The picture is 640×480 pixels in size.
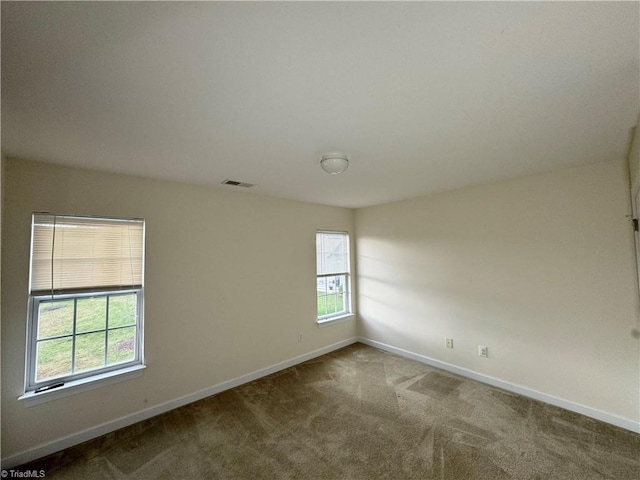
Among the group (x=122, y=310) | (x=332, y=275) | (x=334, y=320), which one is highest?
(x=332, y=275)

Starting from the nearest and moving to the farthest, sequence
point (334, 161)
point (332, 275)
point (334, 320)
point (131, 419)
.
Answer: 1. point (334, 161)
2. point (131, 419)
3. point (334, 320)
4. point (332, 275)

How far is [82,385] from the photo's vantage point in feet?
7.44

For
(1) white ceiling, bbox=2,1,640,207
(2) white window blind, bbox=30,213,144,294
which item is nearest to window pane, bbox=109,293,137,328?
(2) white window blind, bbox=30,213,144,294

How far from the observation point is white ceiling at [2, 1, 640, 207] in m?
0.94

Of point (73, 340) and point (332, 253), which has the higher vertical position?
point (332, 253)

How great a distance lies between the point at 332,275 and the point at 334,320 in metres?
0.75

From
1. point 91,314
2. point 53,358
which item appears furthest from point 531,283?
point 53,358

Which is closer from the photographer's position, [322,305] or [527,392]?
[527,392]

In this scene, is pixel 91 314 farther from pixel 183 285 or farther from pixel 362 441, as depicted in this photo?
pixel 362 441

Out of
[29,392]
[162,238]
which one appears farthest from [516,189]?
[29,392]

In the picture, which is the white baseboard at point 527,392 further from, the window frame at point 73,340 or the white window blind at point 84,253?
the white window blind at point 84,253

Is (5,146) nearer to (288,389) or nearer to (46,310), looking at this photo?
(46,310)

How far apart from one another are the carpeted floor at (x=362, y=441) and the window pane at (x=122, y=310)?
0.99 meters

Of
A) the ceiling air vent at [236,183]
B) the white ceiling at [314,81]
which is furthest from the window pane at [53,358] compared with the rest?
the ceiling air vent at [236,183]
